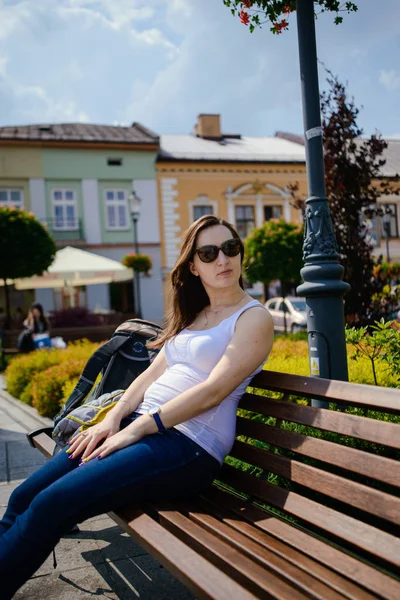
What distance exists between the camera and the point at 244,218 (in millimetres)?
28016

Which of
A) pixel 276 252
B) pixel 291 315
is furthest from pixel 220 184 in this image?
pixel 276 252

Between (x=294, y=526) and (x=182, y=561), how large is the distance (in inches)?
20.4

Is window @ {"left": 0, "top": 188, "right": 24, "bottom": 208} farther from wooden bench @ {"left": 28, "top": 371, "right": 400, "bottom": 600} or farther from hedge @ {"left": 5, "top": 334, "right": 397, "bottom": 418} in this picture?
wooden bench @ {"left": 28, "top": 371, "right": 400, "bottom": 600}

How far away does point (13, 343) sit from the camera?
42.9ft

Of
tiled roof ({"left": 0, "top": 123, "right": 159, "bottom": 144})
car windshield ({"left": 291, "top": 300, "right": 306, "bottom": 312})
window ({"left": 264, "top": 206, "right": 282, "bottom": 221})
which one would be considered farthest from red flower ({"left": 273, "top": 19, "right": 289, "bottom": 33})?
window ({"left": 264, "top": 206, "right": 282, "bottom": 221})

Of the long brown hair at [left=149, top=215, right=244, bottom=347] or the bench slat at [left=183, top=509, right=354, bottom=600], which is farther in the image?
the long brown hair at [left=149, top=215, right=244, bottom=347]

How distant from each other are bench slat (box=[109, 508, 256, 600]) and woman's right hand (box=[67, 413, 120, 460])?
0.32 meters

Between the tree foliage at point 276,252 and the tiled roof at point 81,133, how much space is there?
14.8 meters

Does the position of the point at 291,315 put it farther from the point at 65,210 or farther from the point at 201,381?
the point at 201,381

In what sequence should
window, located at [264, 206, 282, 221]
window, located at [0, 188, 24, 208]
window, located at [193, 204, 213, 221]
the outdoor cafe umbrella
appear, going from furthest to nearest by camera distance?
window, located at [264, 206, 282, 221] → window, located at [193, 204, 213, 221] → window, located at [0, 188, 24, 208] → the outdoor cafe umbrella

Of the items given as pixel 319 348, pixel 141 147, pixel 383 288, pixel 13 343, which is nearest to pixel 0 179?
pixel 141 147

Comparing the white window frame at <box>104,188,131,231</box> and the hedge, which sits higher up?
the white window frame at <box>104,188,131,231</box>

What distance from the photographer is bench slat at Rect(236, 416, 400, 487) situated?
5.93 ft

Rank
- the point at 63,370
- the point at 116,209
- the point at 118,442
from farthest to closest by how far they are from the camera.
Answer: the point at 116,209 < the point at 63,370 < the point at 118,442
